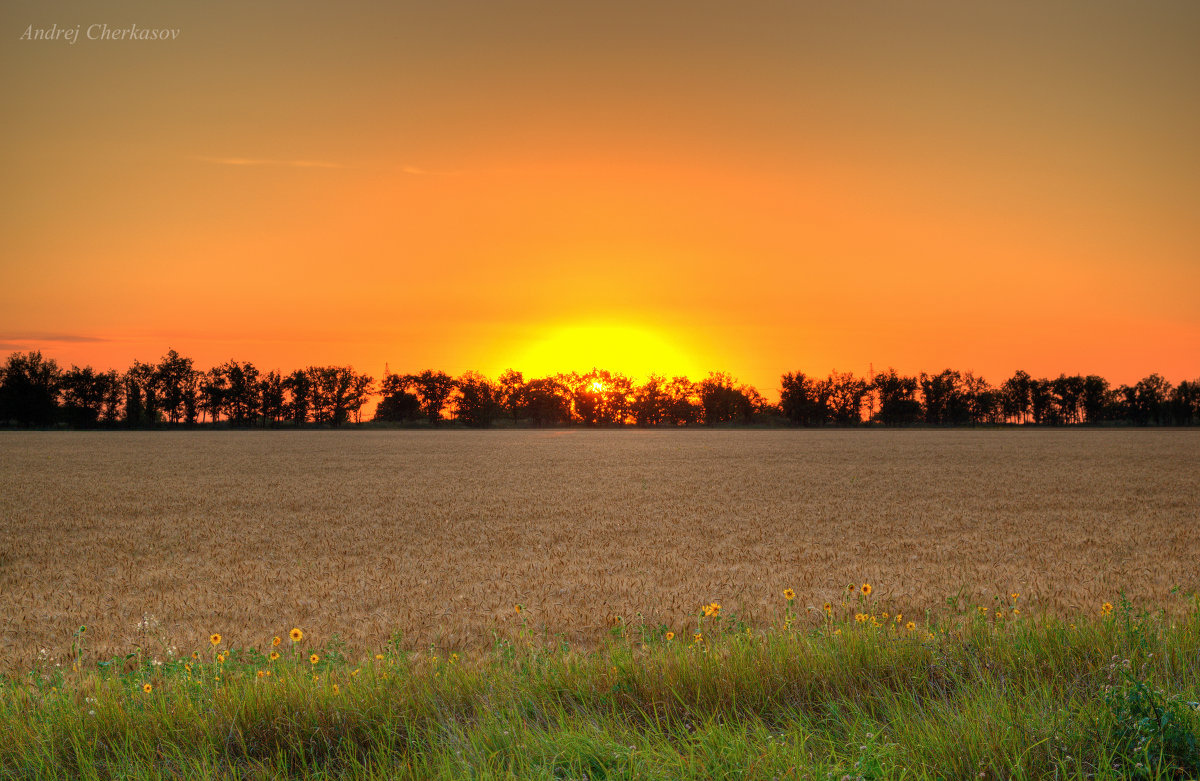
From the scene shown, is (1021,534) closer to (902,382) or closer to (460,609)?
(460,609)

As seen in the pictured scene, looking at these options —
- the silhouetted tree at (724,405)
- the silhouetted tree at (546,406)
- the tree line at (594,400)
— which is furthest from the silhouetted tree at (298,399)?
the silhouetted tree at (724,405)

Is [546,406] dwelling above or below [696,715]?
above

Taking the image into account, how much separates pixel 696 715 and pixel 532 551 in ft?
32.4

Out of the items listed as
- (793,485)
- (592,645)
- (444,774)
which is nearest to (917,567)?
(592,645)

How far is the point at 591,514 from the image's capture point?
763 inches

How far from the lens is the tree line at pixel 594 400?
456ft

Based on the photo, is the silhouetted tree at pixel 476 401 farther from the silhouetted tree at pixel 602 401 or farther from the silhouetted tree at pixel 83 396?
the silhouetted tree at pixel 83 396

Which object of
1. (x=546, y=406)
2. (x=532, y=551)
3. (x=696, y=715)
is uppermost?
(x=546, y=406)

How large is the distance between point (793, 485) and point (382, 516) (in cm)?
1467

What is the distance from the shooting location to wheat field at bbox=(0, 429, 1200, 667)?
9.38 metres

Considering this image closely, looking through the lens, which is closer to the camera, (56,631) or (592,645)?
(592,645)

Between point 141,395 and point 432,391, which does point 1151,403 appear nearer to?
point 432,391

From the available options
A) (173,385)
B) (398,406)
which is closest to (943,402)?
(398,406)

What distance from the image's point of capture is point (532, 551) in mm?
14102
